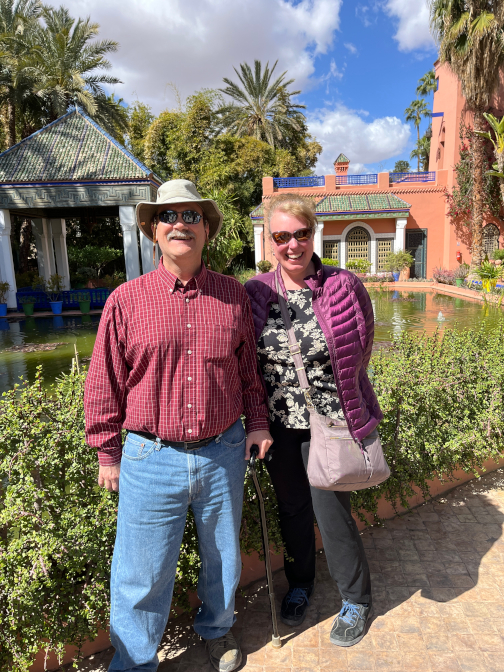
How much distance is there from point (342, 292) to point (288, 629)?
1759mm

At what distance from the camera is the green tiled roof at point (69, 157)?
1650 cm

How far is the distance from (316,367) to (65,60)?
84.9 ft

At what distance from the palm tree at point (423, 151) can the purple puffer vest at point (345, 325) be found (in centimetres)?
5326

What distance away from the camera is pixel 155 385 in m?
1.92

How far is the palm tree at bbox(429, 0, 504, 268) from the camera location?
19.8 meters

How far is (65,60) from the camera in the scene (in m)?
22.7

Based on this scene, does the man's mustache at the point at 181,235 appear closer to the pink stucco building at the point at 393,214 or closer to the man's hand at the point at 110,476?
the man's hand at the point at 110,476

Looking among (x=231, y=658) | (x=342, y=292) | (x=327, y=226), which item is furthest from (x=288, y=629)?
(x=327, y=226)

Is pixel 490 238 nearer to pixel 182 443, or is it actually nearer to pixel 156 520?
pixel 182 443

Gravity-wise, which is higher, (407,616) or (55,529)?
(55,529)

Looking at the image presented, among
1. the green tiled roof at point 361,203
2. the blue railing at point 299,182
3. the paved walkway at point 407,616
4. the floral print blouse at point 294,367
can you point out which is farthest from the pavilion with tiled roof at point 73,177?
the floral print blouse at point 294,367

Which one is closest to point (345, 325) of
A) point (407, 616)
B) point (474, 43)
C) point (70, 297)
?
point (407, 616)

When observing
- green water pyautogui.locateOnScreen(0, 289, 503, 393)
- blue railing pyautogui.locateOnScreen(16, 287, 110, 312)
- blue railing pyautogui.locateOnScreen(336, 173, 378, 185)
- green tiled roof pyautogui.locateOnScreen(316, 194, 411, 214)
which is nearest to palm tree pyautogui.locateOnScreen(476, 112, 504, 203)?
green tiled roof pyautogui.locateOnScreen(316, 194, 411, 214)

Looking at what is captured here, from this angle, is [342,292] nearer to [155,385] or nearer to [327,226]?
[155,385]
